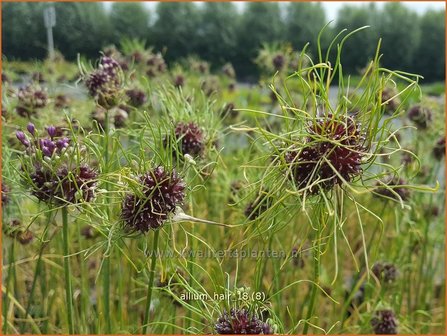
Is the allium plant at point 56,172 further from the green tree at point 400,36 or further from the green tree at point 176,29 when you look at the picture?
the green tree at point 400,36

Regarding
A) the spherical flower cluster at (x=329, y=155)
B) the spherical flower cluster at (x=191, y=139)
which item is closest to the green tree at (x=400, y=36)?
the spherical flower cluster at (x=191, y=139)

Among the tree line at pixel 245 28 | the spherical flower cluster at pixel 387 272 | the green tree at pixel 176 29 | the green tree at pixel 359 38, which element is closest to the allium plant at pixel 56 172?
the spherical flower cluster at pixel 387 272

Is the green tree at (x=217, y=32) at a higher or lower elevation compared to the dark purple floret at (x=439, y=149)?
lower

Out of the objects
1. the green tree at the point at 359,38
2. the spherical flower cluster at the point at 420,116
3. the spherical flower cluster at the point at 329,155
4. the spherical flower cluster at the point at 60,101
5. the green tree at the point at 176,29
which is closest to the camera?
the spherical flower cluster at the point at 329,155

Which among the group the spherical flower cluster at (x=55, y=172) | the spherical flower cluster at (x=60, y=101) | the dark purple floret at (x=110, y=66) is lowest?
the spherical flower cluster at (x=60, y=101)

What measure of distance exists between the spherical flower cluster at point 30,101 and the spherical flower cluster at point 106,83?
221 mm

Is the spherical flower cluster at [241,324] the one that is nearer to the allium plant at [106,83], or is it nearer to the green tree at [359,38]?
the allium plant at [106,83]

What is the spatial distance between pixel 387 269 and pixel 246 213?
60cm

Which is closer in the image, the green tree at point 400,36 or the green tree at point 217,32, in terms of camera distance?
the green tree at point 217,32

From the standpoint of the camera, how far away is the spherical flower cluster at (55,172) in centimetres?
69

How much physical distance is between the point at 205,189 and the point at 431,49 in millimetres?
9518

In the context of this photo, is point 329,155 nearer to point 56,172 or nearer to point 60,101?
point 56,172

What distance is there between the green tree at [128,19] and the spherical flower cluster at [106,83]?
23.9 feet

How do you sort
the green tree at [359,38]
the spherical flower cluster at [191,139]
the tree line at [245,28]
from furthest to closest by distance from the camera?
the tree line at [245,28], the green tree at [359,38], the spherical flower cluster at [191,139]
